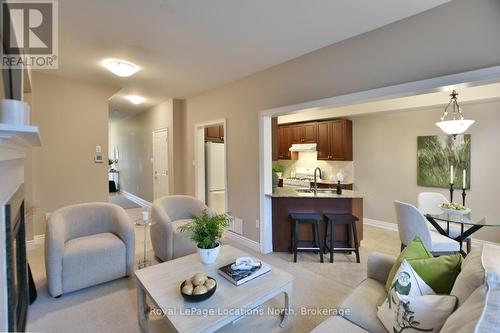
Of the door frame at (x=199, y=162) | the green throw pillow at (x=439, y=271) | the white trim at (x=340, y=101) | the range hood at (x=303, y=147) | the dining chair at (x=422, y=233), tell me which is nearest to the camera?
the green throw pillow at (x=439, y=271)

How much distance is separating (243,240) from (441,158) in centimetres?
373

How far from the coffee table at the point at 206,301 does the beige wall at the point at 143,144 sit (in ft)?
12.2

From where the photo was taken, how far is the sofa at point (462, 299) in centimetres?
89

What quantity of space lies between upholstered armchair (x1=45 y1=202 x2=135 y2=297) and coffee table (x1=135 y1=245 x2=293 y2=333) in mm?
890

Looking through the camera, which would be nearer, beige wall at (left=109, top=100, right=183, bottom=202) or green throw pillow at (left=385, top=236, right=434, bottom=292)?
green throw pillow at (left=385, top=236, right=434, bottom=292)

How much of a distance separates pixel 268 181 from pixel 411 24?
2.45 metres

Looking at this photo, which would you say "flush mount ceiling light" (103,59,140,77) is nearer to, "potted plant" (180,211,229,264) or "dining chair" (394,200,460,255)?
"potted plant" (180,211,229,264)

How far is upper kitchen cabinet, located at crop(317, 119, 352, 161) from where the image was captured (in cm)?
521

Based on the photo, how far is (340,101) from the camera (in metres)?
2.70

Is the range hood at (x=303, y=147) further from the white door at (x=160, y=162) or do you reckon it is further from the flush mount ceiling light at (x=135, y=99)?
the flush mount ceiling light at (x=135, y=99)

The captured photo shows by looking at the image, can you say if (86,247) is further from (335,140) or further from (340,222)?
(335,140)

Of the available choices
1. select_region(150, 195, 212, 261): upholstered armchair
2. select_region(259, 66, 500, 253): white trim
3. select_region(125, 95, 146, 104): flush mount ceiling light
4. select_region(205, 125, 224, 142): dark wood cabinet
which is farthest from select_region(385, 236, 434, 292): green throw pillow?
select_region(125, 95, 146, 104): flush mount ceiling light

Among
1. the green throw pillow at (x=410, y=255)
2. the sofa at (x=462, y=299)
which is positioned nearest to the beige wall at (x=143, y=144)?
the sofa at (x=462, y=299)

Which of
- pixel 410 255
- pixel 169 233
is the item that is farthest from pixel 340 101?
pixel 169 233
